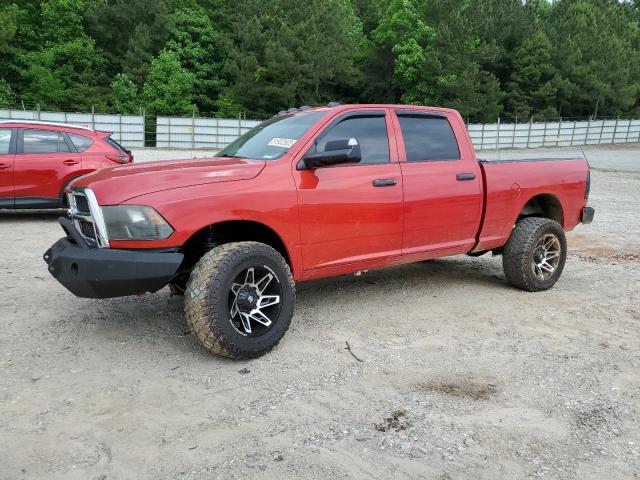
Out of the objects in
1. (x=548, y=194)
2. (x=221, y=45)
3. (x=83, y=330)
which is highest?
(x=221, y=45)

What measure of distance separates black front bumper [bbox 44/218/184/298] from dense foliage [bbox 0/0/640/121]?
40885 mm

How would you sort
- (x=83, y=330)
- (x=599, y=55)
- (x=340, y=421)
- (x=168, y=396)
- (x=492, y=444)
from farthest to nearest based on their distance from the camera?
(x=599, y=55) → (x=83, y=330) → (x=168, y=396) → (x=340, y=421) → (x=492, y=444)

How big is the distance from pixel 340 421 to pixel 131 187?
6.48ft

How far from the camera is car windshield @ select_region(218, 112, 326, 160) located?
449 centimetres

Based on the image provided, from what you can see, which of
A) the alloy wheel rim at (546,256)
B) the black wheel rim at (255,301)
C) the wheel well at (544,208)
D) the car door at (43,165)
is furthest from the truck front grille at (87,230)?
the car door at (43,165)

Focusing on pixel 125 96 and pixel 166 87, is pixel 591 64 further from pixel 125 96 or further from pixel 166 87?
pixel 125 96

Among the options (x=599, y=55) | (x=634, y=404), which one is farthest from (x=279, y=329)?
(x=599, y=55)

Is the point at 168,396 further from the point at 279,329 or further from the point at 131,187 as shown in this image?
the point at 131,187

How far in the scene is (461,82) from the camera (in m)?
49.0

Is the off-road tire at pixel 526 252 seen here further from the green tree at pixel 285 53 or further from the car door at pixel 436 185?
the green tree at pixel 285 53

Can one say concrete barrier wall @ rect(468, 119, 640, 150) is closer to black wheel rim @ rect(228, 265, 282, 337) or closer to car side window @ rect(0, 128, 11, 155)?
car side window @ rect(0, 128, 11, 155)

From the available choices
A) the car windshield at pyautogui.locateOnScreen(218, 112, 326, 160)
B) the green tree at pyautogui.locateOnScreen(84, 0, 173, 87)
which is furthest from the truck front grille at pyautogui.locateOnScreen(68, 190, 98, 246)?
the green tree at pyautogui.locateOnScreen(84, 0, 173, 87)

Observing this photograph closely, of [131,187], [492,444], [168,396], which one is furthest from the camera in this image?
[131,187]

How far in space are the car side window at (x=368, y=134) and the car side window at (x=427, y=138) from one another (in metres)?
0.24
